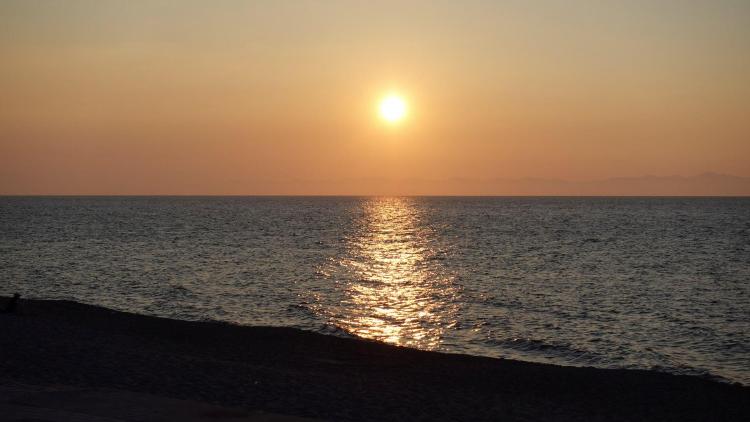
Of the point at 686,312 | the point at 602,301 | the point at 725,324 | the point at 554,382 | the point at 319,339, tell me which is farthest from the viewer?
the point at 602,301

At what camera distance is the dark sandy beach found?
15.8m

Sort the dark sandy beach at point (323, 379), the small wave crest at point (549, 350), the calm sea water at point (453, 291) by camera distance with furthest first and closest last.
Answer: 1. the calm sea water at point (453, 291)
2. the small wave crest at point (549, 350)
3. the dark sandy beach at point (323, 379)

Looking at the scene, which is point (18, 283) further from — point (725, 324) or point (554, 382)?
point (725, 324)

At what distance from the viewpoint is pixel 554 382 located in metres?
21.6

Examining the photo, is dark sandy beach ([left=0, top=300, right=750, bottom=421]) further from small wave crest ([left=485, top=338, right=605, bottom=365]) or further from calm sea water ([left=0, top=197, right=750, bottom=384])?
calm sea water ([left=0, top=197, right=750, bottom=384])

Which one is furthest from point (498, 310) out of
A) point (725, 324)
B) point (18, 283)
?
point (18, 283)

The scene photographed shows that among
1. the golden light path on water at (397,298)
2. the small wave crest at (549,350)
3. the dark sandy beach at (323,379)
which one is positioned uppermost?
the dark sandy beach at (323,379)

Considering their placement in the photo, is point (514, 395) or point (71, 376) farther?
point (514, 395)

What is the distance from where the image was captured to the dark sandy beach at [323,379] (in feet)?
51.7

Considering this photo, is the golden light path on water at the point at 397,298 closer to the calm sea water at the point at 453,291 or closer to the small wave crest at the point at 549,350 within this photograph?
the calm sea water at the point at 453,291

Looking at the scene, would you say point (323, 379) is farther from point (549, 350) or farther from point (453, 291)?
point (453, 291)

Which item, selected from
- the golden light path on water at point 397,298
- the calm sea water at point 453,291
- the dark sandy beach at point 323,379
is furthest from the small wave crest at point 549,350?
the golden light path on water at point 397,298

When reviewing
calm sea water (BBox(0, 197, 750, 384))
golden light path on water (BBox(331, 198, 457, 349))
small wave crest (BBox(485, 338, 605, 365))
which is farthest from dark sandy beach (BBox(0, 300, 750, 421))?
golden light path on water (BBox(331, 198, 457, 349))

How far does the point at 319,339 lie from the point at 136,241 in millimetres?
60738
